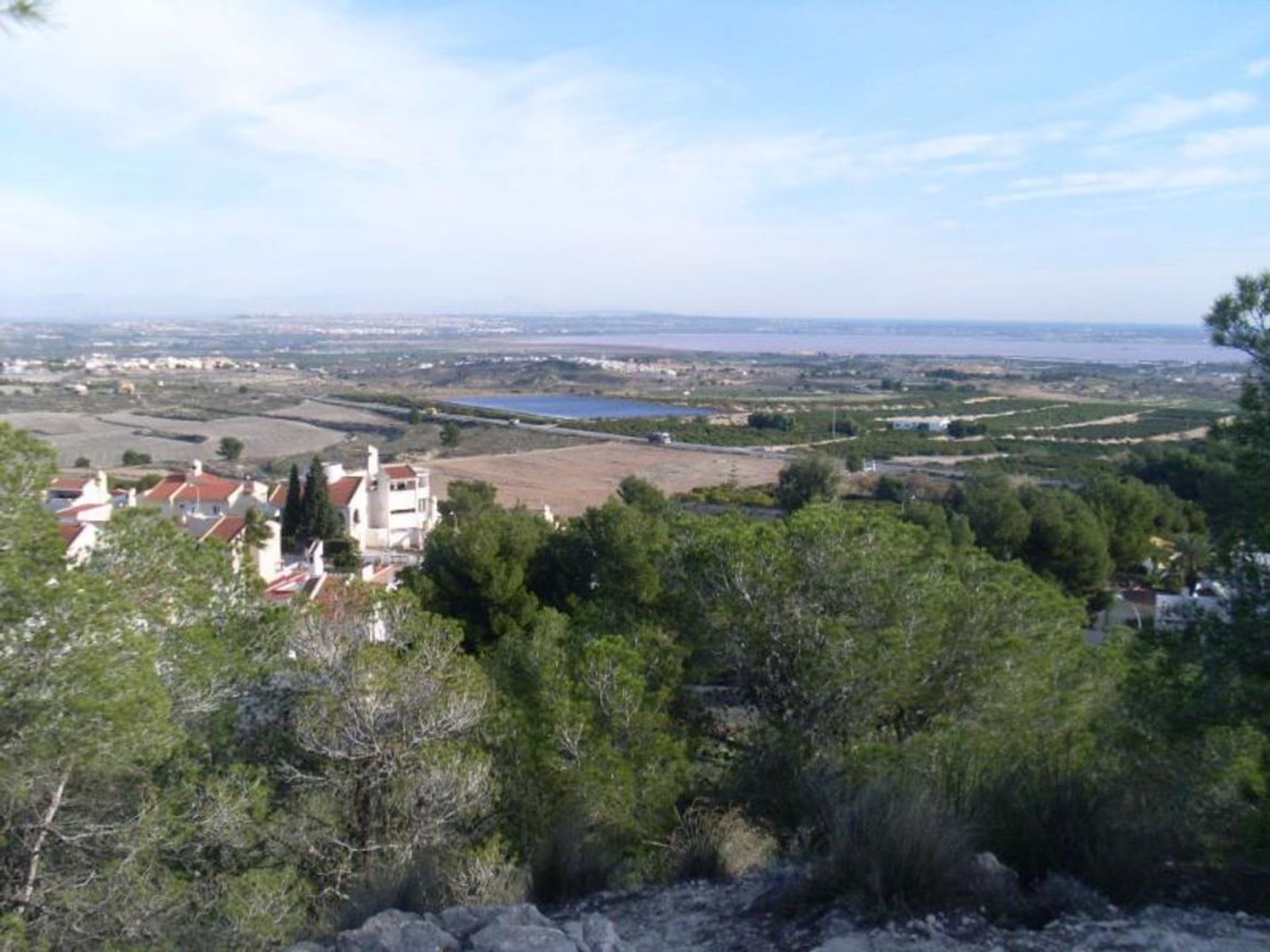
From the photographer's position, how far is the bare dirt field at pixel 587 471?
35.2m

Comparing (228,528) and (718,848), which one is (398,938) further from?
(228,528)

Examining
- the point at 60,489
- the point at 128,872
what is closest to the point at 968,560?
the point at 128,872

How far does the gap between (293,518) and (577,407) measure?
51.6 m

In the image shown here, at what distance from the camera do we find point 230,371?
10450cm

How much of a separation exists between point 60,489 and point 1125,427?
2140 inches

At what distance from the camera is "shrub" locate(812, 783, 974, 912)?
15.2ft

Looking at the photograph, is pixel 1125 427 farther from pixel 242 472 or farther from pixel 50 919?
pixel 50 919

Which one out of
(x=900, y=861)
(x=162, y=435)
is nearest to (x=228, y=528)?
(x=900, y=861)

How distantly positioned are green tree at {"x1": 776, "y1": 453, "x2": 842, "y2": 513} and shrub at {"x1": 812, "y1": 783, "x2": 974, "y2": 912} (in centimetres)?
2556

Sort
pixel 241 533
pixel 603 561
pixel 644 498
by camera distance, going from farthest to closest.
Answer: pixel 644 498 → pixel 241 533 → pixel 603 561

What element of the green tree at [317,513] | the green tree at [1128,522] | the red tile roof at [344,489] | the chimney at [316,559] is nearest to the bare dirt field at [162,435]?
the red tile roof at [344,489]

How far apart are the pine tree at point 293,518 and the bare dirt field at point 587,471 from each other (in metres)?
8.60

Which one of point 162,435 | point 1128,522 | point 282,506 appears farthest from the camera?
point 162,435

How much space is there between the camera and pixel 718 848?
5926 mm
